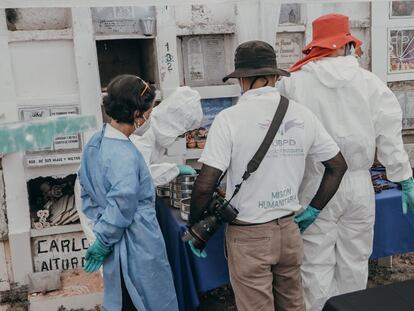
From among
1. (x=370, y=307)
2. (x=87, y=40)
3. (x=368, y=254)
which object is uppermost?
(x=87, y=40)

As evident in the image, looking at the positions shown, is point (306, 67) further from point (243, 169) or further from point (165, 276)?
point (165, 276)

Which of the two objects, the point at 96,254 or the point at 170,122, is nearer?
the point at 96,254

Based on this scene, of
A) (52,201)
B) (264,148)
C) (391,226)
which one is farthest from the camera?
(52,201)

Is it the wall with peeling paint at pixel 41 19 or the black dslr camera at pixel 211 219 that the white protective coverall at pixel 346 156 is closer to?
the black dslr camera at pixel 211 219

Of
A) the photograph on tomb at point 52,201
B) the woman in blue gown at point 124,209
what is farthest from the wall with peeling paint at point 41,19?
the woman in blue gown at point 124,209

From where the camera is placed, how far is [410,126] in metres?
4.10

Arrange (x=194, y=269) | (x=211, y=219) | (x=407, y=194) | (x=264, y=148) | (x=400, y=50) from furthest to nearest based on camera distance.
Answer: (x=400, y=50), (x=407, y=194), (x=194, y=269), (x=211, y=219), (x=264, y=148)

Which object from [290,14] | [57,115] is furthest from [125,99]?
[290,14]

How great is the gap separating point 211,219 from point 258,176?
30 centimetres

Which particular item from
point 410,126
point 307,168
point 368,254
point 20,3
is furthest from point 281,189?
point 410,126

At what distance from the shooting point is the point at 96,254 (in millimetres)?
2178

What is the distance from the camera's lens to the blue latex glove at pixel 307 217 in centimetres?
245

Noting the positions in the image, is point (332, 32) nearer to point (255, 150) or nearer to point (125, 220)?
point (255, 150)

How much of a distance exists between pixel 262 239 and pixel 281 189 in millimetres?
239
